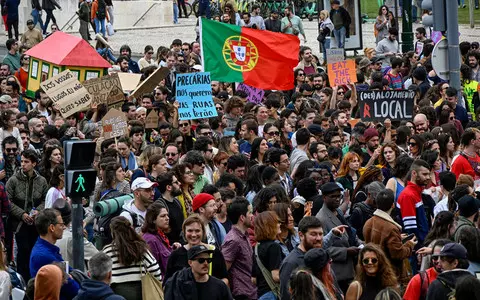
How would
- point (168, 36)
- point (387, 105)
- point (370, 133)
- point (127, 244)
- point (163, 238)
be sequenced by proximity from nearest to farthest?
point (127, 244) → point (163, 238) → point (370, 133) → point (387, 105) → point (168, 36)

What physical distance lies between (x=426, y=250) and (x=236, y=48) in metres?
10.9

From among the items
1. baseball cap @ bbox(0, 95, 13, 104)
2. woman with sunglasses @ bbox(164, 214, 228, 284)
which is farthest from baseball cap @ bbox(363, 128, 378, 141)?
baseball cap @ bbox(0, 95, 13, 104)

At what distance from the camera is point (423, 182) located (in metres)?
12.8

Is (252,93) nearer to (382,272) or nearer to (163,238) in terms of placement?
(163,238)

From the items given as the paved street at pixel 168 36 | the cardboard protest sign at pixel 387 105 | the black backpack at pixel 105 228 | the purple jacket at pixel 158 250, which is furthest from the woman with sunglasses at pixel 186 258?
the paved street at pixel 168 36

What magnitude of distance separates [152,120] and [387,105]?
3.33 meters

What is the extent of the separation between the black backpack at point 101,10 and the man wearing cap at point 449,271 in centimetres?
2901

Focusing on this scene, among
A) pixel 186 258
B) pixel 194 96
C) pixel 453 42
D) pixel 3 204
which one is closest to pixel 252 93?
pixel 194 96

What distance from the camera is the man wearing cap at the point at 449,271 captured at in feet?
31.1

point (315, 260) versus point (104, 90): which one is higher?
point (104, 90)

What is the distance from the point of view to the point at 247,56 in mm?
21453

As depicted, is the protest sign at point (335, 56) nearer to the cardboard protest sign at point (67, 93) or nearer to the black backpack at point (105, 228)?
the cardboard protest sign at point (67, 93)

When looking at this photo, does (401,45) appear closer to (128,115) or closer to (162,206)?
(128,115)

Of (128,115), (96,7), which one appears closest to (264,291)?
(128,115)
